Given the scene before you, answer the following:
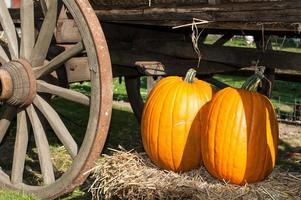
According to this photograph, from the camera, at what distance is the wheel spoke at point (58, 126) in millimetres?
3527

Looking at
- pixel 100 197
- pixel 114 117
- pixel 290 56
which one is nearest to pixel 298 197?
pixel 290 56

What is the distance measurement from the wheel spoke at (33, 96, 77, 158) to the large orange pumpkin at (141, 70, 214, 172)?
50cm

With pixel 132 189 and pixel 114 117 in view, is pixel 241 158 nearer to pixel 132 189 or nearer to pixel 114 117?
pixel 132 189

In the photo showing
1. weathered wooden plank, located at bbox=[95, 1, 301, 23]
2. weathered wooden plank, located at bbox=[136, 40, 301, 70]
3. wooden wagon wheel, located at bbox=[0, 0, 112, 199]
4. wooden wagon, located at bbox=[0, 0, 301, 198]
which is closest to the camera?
weathered wooden plank, located at bbox=[95, 1, 301, 23]

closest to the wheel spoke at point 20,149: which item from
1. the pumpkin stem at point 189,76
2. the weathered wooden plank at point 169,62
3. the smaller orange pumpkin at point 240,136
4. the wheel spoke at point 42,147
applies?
the wheel spoke at point 42,147

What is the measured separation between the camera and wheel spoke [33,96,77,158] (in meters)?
3.53

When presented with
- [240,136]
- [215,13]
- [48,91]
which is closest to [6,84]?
[48,91]

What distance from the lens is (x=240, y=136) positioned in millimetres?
3029

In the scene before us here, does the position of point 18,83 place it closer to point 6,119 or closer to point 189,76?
point 6,119

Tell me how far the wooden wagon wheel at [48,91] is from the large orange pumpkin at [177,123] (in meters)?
0.30

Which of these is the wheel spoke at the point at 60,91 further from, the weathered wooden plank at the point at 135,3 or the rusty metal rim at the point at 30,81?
the weathered wooden plank at the point at 135,3

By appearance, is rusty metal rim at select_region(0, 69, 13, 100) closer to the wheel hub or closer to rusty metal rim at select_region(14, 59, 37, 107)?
the wheel hub

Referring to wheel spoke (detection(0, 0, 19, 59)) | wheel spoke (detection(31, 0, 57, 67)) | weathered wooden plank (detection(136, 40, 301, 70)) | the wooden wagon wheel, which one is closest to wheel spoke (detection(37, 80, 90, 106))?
the wooden wagon wheel

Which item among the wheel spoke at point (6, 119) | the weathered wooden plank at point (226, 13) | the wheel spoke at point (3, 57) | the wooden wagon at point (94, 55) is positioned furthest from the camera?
the wheel spoke at point (6, 119)
